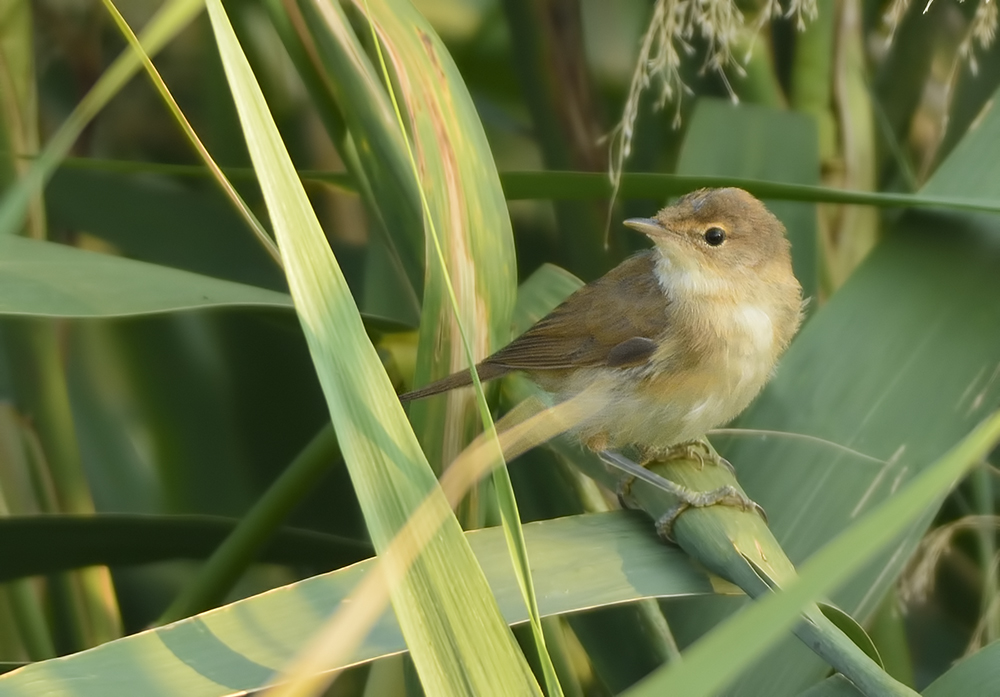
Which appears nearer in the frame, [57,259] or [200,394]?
[57,259]

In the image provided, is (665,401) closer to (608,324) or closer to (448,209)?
(608,324)

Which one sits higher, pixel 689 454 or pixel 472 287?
pixel 472 287

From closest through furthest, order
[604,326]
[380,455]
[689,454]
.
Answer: [380,455] < [689,454] < [604,326]

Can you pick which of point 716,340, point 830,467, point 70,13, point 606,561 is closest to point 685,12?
point 716,340

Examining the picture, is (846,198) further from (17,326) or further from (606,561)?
(17,326)

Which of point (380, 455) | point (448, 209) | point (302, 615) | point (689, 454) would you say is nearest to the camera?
point (380, 455)

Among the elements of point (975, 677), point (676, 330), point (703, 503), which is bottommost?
point (975, 677)

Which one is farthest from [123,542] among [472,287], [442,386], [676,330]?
[676,330]
